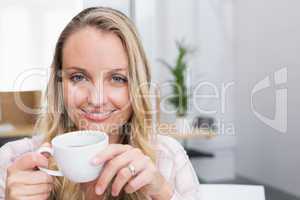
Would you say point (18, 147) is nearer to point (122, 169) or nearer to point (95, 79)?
point (95, 79)

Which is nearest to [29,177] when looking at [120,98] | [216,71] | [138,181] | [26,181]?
[26,181]

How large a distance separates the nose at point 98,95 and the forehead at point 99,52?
24 mm

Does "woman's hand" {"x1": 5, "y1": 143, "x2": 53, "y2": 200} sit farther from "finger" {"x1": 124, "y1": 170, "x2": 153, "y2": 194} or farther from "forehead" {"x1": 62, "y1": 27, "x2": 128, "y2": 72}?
"forehead" {"x1": 62, "y1": 27, "x2": 128, "y2": 72}

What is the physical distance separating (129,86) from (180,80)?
2.78 ft

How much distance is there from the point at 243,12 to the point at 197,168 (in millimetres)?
631

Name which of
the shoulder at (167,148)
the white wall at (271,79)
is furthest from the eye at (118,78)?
the white wall at (271,79)

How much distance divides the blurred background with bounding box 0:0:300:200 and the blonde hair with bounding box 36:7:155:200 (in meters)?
0.04

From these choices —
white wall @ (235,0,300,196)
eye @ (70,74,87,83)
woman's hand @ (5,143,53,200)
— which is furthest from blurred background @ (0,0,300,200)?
woman's hand @ (5,143,53,200)

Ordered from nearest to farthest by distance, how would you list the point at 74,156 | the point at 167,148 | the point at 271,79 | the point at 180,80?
the point at 74,156 < the point at 167,148 < the point at 271,79 < the point at 180,80

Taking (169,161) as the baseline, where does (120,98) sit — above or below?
above

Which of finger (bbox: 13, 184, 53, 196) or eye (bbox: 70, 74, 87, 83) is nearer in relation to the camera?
finger (bbox: 13, 184, 53, 196)

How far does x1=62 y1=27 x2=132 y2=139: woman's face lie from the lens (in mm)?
575

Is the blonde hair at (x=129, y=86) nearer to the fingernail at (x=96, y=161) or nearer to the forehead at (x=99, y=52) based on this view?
the forehead at (x=99, y=52)

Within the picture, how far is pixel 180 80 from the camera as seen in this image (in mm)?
1425
